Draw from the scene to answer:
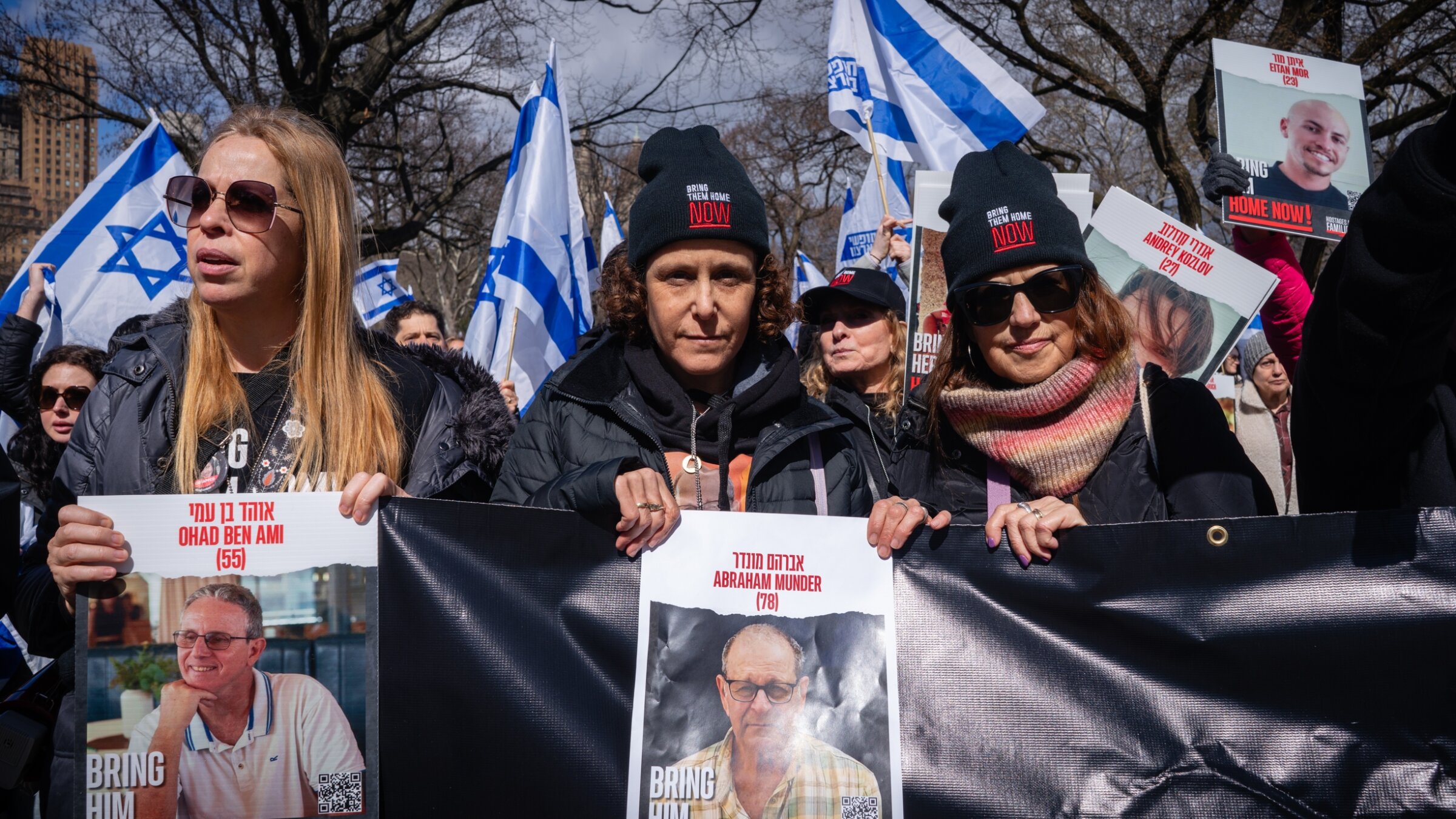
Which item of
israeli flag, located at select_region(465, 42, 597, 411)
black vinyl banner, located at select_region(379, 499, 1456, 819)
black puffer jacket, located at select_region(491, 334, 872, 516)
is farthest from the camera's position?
israeli flag, located at select_region(465, 42, 597, 411)

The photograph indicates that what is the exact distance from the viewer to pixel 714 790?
6.58 feet

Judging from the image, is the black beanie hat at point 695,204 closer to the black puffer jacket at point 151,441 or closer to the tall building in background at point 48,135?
the black puffer jacket at point 151,441

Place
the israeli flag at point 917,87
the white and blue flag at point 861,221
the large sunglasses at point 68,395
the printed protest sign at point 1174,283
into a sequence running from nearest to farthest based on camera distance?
the printed protest sign at point 1174,283
the large sunglasses at point 68,395
the israeli flag at point 917,87
the white and blue flag at point 861,221

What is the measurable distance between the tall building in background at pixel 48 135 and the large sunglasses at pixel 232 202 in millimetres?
9265

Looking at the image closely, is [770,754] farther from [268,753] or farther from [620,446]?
[268,753]

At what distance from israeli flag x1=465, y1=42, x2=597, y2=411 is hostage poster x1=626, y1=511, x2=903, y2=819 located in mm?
4082

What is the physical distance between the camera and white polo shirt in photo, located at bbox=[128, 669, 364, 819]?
1961mm

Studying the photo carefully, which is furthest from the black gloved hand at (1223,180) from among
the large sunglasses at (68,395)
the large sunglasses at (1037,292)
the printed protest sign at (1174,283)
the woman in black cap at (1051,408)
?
the large sunglasses at (68,395)

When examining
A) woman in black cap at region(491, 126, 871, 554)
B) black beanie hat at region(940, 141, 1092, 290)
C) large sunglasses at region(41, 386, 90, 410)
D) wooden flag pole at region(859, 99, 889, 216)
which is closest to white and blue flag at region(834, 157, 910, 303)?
wooden flag pole at region(859, 99, 889, 216)

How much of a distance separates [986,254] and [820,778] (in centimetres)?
121

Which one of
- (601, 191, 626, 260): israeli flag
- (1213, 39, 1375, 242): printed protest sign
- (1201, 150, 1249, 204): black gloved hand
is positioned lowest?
(1201, 150, 1249, 204): black gloved hand

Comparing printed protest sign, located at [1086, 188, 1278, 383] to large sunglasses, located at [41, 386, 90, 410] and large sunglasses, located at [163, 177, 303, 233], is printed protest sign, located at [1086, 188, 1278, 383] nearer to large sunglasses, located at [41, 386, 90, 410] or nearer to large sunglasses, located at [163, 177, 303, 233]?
large sunglasses, located at [163, 177, 303, 233]

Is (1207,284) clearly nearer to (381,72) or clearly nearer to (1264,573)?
(1264,573)

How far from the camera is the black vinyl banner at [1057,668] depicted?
206 centimetres
